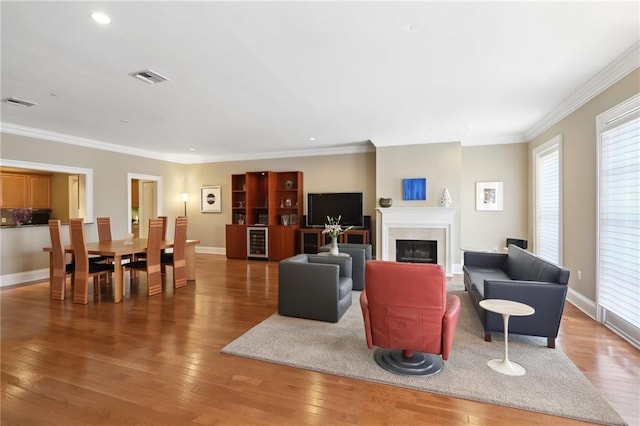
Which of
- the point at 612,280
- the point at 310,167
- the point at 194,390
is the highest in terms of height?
the point at 310,167

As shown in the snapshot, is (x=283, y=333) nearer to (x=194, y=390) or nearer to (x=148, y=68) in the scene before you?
(x=194, y=390)

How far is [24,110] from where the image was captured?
4492mm

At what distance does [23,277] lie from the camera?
558cm

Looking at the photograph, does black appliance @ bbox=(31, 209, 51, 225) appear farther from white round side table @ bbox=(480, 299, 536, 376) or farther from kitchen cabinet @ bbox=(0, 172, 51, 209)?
white round side table @ bbox=(480, 299, 536, 376)

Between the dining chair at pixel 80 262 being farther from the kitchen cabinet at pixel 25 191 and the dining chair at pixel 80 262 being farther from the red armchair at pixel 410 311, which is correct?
the kitchen cabinet at pixel 25 191

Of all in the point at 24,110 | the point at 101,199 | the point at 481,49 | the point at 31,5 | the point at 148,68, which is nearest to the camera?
the point at 31,5

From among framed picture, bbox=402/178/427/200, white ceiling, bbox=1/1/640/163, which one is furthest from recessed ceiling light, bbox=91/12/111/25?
framed picture, bbox=402/178/427/200

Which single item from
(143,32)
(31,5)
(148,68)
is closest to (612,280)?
(143,32)

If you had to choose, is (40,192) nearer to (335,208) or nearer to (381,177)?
(335,208)

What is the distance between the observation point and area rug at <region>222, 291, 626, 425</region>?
2.13 metres

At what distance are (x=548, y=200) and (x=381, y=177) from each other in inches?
120

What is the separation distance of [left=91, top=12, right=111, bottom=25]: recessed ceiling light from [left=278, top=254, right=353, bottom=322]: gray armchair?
9.19 feet

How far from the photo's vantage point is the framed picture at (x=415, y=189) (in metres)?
6.50

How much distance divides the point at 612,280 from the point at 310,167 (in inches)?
239
